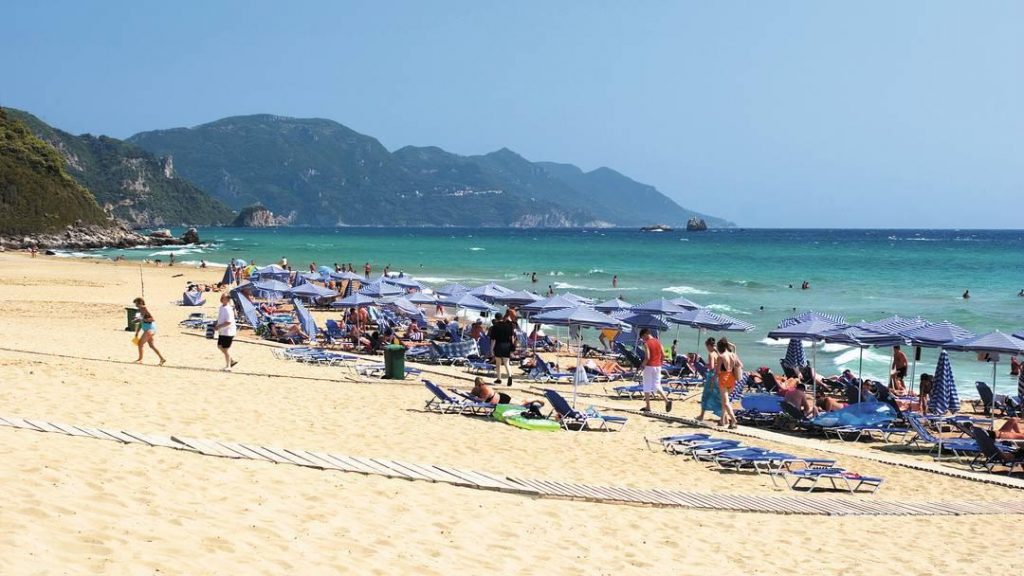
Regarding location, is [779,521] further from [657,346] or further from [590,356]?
[590,356]

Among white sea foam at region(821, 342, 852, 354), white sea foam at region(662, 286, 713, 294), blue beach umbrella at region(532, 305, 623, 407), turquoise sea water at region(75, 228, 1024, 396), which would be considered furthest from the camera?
white sea foam at region(662, 286, 713, 294)

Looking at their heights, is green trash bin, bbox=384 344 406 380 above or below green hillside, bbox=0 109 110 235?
below

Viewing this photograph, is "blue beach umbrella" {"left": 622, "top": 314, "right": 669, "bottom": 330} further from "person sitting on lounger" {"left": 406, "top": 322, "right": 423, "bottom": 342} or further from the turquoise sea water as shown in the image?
"person sitting on lounger" {"left": 406, "top": 322, "right": 423, "bottom": 342}

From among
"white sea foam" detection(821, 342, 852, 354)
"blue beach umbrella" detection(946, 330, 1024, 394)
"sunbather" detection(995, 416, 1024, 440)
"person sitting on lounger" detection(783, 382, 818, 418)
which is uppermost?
"blue beach umbrella" detection(946, 330, 1024, 394)

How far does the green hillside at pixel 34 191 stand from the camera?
2997 inches

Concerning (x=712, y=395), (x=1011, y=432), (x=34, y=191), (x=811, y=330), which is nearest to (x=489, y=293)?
(x=811, y=330)

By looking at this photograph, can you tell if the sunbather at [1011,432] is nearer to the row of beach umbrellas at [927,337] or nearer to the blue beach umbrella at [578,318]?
the row of beach umbrellas at [927,337]

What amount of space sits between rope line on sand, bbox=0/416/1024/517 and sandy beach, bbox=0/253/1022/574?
0.51 ft

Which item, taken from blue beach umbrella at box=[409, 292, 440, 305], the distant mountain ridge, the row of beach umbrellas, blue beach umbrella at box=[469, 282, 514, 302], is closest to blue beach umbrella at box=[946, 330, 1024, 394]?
the row of beach umbrellas

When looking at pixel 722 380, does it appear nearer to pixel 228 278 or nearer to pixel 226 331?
pixel 226 331

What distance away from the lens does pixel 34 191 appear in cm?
7931

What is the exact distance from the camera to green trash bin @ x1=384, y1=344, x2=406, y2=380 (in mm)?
15117

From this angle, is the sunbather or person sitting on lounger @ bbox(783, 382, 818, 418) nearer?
the sunbather

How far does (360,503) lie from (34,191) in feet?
273
